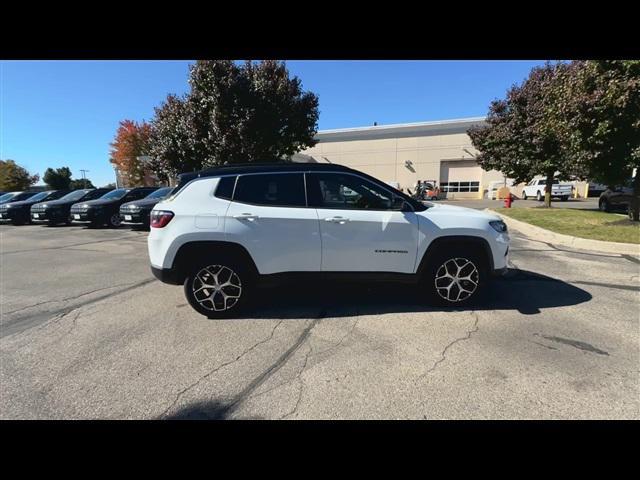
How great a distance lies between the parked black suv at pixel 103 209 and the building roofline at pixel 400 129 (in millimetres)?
25618

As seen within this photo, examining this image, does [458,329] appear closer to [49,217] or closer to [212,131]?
[212,131]

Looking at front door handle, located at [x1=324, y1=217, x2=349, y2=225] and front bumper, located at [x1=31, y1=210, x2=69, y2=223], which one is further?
front bumper, located at [x1=31, y1=210, x2=69, y2=223]

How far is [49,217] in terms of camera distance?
1449cm

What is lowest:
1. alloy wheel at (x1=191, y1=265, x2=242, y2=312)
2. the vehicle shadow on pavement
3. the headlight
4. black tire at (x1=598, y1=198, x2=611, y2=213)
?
the vehicle shadow on pavement

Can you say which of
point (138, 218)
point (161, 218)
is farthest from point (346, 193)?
point (138, 218)

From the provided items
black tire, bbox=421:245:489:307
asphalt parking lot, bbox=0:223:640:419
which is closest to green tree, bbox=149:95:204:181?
asphalt parking lot, bbox=0:223:640:419

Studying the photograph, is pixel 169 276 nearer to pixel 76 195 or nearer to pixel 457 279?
pixel 457 279

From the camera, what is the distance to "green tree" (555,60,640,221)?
8641 millimetres

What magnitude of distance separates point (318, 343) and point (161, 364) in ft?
4.99

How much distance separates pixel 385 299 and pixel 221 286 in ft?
7.30

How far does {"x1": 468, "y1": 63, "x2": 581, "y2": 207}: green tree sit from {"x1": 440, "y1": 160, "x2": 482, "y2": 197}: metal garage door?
65.9 feet

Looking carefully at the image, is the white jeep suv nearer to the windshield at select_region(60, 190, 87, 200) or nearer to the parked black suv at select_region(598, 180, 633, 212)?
the windshield at select_region(60, 190, 87, 200)
